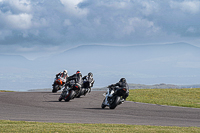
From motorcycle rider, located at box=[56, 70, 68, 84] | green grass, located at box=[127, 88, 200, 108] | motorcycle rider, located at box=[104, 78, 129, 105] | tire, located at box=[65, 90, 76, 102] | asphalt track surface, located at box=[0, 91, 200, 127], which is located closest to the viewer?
asphalt track surface, located at box=[0, 91, 200, 127]

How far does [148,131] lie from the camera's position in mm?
10703

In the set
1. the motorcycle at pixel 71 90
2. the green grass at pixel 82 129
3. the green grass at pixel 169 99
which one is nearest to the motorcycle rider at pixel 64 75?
the green grass at pixel 169 99

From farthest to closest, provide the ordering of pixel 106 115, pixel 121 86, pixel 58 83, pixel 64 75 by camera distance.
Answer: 1. pixel 58 83
2. pixel 64 75
3. pixel 121 86
4. pixel 106 115

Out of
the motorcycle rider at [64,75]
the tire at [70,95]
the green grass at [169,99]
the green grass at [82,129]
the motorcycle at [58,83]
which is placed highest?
the motorcycle rider at [64,75]

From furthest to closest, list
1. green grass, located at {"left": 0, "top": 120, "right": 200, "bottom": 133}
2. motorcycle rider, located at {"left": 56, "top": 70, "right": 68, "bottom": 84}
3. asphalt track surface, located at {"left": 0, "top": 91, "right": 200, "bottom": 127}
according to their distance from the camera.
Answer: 1. motorcycle rider, located at {"left": 56, "top": 70, "right": 68, "bottom": 84}
2. asphalt track surface, located at {"left": 0, "top": 91, "right": 200, "bottom": 127}
3. green grass, located at {"left": 0, "top": 120, "right": 200, "bottom": 133}

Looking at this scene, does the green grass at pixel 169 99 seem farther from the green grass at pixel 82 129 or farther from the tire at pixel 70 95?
the green grass at pixel 82 129

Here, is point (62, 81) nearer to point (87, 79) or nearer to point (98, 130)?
point (87, 79)

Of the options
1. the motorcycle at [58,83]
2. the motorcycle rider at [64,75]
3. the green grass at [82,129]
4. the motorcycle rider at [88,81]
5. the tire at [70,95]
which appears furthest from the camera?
the motorcycle at [58,83]

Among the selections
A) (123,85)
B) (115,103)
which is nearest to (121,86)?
(123,85)

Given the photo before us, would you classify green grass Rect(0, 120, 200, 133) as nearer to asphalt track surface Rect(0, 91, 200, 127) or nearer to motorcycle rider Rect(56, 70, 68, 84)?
asphalt track surface Rect(0, 91, 200, 127)

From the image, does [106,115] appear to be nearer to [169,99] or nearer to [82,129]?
[82,129]

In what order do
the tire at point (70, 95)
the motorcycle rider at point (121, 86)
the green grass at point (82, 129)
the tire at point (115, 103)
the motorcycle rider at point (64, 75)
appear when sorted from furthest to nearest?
the motorcycle rider at point (64, 75) → the tire at point (70, 95) → the motorcycle rider at point (121, 86) → the tire at point (115, 103) → the green grass at point (82, 129)

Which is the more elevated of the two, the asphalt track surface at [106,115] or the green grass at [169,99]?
the green grass at [169,99]

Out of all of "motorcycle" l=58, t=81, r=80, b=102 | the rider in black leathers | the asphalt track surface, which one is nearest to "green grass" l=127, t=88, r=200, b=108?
the asphalt track surface
